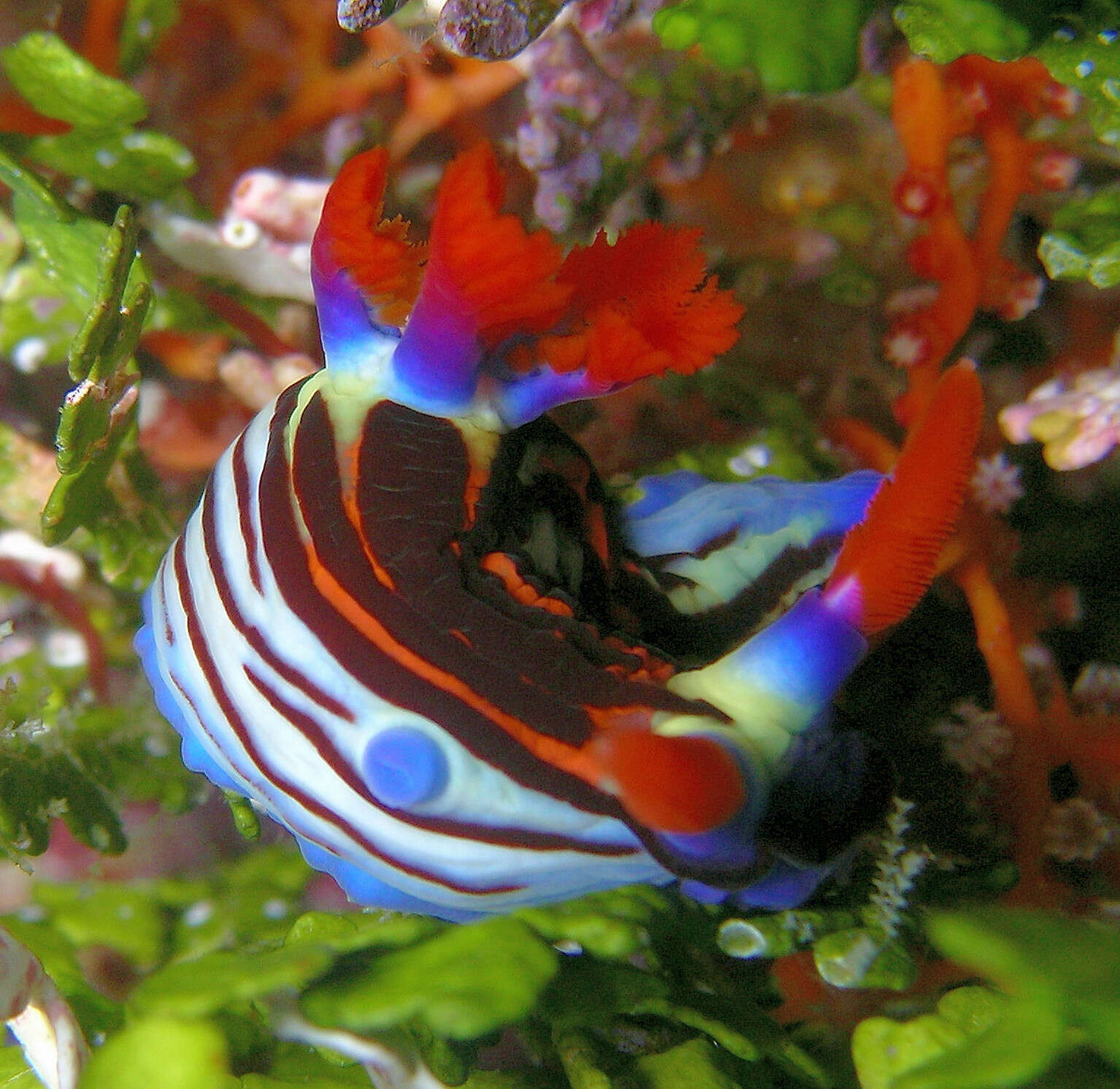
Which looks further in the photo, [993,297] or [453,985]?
[993,297]

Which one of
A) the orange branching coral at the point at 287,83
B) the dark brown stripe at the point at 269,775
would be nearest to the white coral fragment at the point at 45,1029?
the dark brown stripe at the point at 269,775

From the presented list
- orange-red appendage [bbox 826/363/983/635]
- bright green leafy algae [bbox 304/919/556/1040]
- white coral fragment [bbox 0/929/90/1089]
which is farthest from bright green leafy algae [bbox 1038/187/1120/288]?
white coral fragment [bbox 0/929/90/1089]

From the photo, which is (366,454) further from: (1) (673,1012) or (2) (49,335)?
(2) (49,335)

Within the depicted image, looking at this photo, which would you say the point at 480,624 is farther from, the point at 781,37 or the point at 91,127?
the point at 91,127

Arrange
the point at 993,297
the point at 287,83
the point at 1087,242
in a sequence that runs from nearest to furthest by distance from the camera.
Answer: the point at 1087,242
the point at 993,297
the point at 287,83

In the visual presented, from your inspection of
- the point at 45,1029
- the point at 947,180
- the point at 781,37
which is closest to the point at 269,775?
the point at 45,1029

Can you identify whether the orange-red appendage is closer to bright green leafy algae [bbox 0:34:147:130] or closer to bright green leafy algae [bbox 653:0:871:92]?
bright green leafy algae [bbox 653:0:871:92]

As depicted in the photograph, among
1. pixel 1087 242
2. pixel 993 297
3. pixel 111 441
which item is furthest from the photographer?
pixel 993 297
